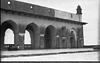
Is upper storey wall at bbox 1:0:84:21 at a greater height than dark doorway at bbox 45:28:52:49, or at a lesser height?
greater

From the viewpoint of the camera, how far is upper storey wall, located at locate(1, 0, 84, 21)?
79.3ft

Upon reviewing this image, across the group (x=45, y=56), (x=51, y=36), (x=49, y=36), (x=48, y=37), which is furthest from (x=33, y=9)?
(x=45, y=56)

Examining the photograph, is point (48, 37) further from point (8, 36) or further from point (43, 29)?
point (8, 36)

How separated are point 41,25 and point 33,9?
8.96 feet

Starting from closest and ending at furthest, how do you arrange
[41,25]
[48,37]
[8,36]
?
[41,25]
[8,36]
[48,37]

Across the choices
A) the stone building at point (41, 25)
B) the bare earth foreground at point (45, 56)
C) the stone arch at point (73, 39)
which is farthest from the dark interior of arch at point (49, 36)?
the bare earth foreground at point (45, 56)

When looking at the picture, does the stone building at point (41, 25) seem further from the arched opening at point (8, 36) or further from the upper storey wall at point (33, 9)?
the arched opening at point (8, 36)

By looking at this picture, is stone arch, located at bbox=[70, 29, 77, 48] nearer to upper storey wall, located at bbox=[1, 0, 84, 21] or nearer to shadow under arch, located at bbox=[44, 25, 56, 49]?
upper storey wall, located at bbox=[1, 0, 84, 21]

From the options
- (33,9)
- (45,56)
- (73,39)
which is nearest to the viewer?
(45,56)

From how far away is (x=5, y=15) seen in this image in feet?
78.8

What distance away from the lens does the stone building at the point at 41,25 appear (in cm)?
2509

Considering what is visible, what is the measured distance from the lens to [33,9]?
27875 millimetres

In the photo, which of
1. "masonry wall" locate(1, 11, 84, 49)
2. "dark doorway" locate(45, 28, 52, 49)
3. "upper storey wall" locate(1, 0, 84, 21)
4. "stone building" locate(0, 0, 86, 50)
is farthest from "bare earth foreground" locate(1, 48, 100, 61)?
"dark doorway" locate(45, 28, 52, 49)

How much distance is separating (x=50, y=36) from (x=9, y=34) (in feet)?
21.7
